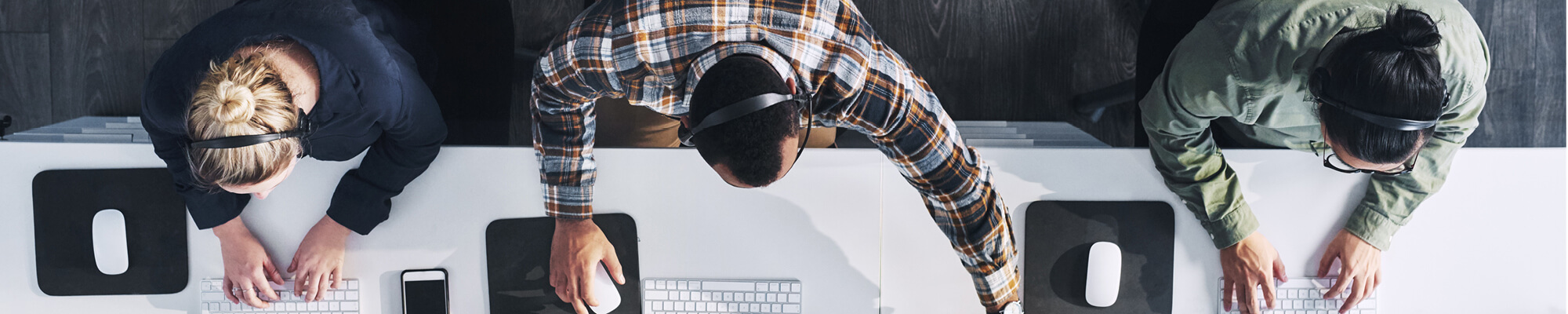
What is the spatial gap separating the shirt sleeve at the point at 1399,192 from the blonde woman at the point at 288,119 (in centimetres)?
164

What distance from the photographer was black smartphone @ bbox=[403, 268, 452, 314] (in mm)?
1394

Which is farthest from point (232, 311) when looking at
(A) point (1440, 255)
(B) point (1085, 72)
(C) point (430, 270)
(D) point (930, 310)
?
(A) point (1440, 255)

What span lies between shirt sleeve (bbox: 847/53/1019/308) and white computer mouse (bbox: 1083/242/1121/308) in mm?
172

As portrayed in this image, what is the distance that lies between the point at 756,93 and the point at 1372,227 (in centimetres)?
120

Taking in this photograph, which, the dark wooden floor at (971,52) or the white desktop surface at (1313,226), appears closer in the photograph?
the white desktop surface at (1313,226)

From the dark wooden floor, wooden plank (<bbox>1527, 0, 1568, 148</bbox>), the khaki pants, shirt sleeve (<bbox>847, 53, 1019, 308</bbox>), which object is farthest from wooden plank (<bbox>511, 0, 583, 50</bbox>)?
wooden plank (<bbox>1527, 0, 1568, 148</bbox>)

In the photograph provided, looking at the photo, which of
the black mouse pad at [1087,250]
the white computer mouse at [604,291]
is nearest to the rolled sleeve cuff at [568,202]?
the white computer mouse at [604,291]

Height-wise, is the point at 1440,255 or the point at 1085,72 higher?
the point at 1085,72

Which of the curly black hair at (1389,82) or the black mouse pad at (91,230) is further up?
the curly black hair at (1389,82)

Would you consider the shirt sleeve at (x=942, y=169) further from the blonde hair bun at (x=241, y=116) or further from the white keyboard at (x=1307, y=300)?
the blonde hair bun at (x=241, y=116)

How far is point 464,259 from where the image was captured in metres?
1.39

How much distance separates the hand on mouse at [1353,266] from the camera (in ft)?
4.56

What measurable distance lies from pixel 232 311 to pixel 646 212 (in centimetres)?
78

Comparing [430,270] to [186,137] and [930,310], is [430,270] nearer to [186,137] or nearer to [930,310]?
[186,137]
